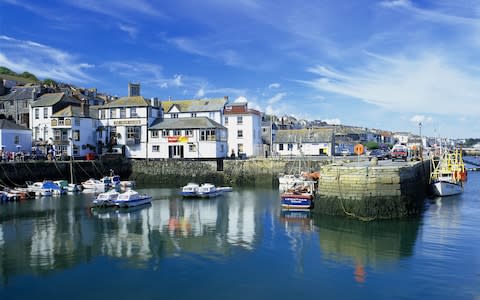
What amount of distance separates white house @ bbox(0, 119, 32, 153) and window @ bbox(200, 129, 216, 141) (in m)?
24.3

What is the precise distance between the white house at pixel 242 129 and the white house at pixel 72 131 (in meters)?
21.3

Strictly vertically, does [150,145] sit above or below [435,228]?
above

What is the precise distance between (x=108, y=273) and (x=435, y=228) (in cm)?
2046

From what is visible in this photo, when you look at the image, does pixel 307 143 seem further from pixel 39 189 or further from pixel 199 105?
pixel 39 189

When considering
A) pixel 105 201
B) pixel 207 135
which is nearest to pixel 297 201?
pixel 105 201

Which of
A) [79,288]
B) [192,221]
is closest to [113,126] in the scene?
[192,221]

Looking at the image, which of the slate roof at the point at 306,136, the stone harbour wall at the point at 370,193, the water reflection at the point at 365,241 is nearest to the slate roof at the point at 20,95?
the slate roof at the point at 306,136

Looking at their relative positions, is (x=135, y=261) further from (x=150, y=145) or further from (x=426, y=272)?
(x=150, y=145)

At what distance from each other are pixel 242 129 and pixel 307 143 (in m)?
11.4

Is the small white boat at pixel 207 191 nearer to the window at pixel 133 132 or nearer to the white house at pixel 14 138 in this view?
the window at pixel 133 132

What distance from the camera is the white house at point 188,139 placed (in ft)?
185

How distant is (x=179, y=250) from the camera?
20453mm

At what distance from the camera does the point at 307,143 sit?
64.6 m

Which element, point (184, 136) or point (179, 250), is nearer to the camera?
point (179, 250)
